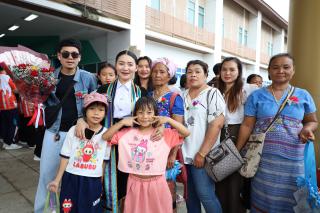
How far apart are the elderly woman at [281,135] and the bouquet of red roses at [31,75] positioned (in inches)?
73.0

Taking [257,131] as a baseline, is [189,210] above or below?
below

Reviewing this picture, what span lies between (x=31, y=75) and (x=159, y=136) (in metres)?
1.26

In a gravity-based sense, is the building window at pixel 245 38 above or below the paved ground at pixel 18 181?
above

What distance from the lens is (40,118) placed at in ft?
7.79

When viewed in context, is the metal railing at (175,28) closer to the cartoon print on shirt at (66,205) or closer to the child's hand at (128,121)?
the child's hand at (128,121)

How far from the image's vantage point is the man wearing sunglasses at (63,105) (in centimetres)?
240

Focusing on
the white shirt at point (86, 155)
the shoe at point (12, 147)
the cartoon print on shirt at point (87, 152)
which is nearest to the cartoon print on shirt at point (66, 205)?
the white shirt at point (86, 155)

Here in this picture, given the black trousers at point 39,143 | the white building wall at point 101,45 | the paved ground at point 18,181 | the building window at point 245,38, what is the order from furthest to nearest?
1. the building window at point 245,38
2. the white building wall at point 101,45
3. the black trousers at point 39,143
4. the paved ground at point 18,181

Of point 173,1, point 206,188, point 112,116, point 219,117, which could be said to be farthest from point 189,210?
point 173,1

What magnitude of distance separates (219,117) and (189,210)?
1.01 meters

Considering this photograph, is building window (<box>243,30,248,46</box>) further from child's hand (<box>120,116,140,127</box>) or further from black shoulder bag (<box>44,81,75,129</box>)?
child's hand (<box>120,116,140,127</box>)

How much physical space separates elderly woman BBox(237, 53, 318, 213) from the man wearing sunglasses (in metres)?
1.62

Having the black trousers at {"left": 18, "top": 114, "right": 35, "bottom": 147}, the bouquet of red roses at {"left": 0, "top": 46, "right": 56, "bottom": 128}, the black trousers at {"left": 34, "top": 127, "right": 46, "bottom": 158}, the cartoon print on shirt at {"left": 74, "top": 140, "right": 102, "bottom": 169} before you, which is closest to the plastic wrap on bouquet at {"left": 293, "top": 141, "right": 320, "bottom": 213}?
the cartoon print on shirt at {"left": 74, "top": 140, "right": 102, "bottom": 169}

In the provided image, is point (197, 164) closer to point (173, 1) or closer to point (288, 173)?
point (288, 173)
